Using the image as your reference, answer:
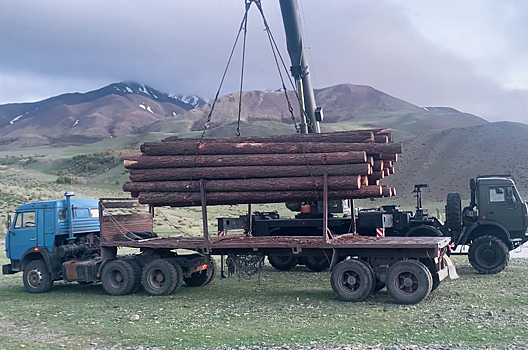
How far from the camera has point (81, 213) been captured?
612 inches

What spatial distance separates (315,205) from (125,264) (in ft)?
21.0

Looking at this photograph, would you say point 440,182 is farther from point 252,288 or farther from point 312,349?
point 312,349

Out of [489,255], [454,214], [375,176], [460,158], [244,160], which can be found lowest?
[489,255]

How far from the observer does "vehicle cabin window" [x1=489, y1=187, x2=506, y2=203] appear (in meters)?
17.0

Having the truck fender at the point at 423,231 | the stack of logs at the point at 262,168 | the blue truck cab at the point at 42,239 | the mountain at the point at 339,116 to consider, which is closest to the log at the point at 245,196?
the stack of logs at the point at 262,168

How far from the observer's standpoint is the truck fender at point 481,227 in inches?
665

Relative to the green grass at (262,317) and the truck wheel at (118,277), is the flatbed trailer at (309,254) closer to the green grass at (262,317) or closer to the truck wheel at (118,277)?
the truck wheel at (118,277)

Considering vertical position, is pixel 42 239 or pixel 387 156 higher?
pixel 387 156

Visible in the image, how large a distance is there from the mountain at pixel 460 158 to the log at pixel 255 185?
4682 cm

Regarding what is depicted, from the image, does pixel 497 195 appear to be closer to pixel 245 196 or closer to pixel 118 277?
pixel 245 196

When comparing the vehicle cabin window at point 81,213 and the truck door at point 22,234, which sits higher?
the vehicle cabin window at point 81,213

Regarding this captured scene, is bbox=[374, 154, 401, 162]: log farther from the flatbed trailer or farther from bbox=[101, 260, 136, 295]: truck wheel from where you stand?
bbox=[101, 260, 136, 295]: truck wheel

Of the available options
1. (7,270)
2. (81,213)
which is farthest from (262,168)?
(7,270)

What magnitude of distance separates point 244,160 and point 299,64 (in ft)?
22.6
